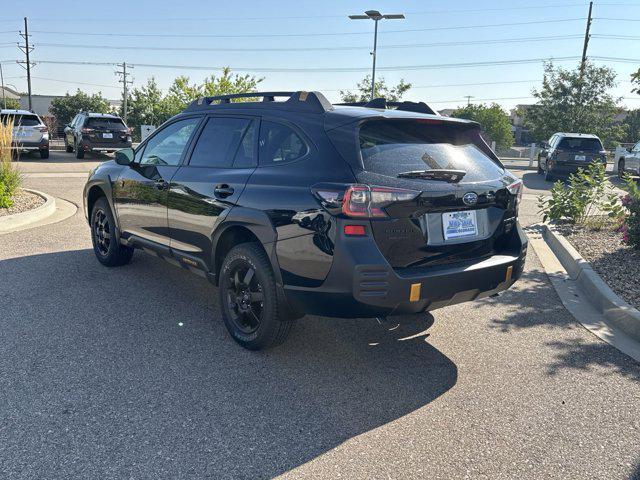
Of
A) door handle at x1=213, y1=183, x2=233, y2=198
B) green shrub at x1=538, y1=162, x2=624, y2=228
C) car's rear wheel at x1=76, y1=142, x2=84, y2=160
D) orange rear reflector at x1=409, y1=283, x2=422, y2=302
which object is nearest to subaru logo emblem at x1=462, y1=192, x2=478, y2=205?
orange rear reflector at x1=409, y1=283, x2=422, y2=302

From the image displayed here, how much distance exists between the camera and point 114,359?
12.4ft

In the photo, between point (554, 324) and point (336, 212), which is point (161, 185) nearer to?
point (336, 212)

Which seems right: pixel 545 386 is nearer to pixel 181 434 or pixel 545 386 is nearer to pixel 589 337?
pixel 589 337

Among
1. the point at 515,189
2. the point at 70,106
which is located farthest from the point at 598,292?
the point at 70,106

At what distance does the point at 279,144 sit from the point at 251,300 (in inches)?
45.1

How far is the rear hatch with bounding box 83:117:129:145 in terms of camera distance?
67.8ft

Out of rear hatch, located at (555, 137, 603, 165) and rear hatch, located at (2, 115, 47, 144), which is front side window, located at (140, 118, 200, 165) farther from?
rear hatch, located at (555, 137, 603, 165)

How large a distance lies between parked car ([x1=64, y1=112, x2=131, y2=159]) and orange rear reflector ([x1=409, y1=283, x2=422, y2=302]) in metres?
19.5

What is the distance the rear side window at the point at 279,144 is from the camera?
3693mm

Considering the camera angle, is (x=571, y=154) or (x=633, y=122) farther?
(x=633, y=122)

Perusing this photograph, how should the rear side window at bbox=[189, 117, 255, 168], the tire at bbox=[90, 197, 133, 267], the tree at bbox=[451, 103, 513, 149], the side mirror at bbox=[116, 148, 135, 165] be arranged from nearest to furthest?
the rear side window at bbox=[189, 117, 255, 168]
the side mirror at bbox=[116, 148, 135, 165]
the tire at bbox=[90, 197, 133, 267]
the tree at bbox=[451, 103, 513, 149]

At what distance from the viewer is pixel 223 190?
4051 millimetres

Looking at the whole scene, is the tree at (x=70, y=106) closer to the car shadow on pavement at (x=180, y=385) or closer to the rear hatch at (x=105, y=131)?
the rear hatch at (x=105, y=131)

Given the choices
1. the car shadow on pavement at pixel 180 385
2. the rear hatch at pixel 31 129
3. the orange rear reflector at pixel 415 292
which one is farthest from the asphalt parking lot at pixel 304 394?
the rear hatch at pixel 31 129
